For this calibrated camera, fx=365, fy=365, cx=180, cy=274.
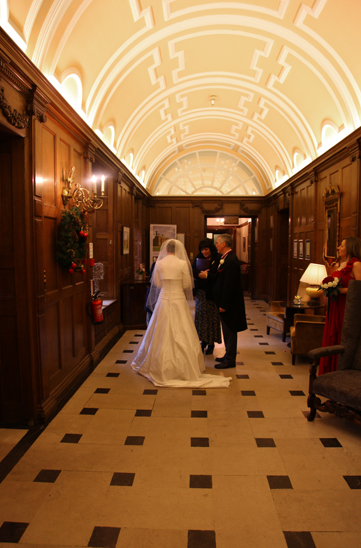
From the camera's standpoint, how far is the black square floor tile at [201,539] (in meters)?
2.00

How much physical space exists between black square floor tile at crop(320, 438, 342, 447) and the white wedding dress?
1.39m

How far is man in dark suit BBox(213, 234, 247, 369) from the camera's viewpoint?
4.82 metres

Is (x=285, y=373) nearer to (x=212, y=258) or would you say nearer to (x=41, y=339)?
(x=212, y=258)

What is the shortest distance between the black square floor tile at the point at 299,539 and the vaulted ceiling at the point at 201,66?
156 inches

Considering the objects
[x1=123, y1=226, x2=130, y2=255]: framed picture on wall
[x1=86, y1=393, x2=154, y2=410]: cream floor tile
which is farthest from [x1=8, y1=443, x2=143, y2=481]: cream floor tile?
[x1=123, y1=226, x2=130, y2=255]: framed picture on wall

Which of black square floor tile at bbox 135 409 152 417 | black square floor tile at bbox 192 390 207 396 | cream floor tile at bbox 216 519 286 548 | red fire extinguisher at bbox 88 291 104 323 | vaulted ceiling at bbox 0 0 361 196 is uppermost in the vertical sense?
vaulted ceiling at bbox 0 0 361 196

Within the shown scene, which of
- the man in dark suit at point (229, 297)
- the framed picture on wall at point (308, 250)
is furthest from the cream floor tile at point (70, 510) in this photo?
the framed picture on wall at point (308, 250)

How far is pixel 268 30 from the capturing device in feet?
16.6

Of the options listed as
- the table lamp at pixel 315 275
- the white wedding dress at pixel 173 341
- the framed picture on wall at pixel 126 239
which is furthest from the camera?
the framed picture on wall at pixel 126 239

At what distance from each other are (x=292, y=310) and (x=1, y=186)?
4645 millimetres

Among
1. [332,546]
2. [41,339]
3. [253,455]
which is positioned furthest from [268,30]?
[332,546]

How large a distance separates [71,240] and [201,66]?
174 inches

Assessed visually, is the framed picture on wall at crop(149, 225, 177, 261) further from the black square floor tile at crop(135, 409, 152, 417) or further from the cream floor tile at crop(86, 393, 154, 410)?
the black square floor tile at crop(135, 409, 152, 417)

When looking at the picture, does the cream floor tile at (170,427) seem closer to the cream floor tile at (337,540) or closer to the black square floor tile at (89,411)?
the black square floor tile at (89,411)
